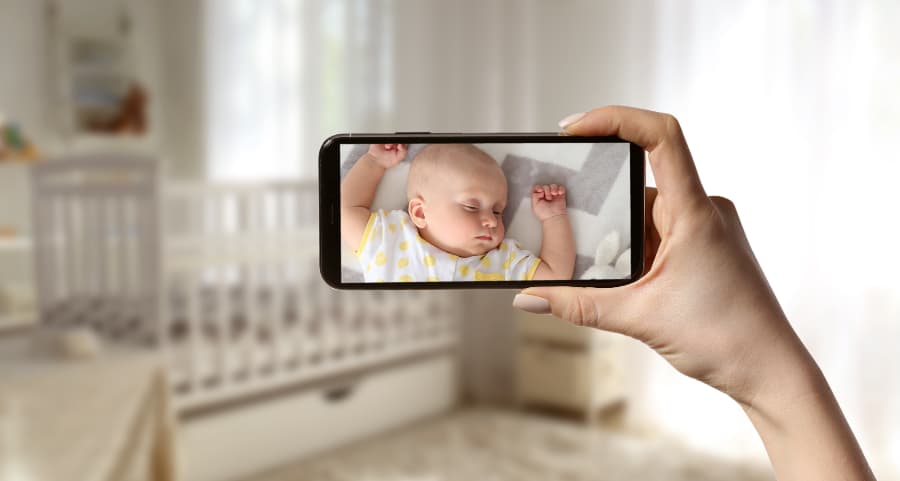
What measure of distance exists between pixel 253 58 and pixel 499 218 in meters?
3.06

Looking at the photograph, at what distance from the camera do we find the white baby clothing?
475 millimetres

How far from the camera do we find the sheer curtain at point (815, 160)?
220cm

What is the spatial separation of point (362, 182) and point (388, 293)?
6.68ft

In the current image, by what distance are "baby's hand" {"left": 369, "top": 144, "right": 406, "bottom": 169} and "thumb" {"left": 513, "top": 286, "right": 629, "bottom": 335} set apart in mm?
109

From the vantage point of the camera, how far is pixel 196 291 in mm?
2010

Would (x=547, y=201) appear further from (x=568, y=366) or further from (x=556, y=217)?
(x=568, y=366)

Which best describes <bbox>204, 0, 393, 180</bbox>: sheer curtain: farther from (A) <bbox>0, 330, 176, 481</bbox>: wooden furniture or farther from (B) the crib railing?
Answer: (A) <bbox>0, 330, 176, 481</bbox>: wooden furniture

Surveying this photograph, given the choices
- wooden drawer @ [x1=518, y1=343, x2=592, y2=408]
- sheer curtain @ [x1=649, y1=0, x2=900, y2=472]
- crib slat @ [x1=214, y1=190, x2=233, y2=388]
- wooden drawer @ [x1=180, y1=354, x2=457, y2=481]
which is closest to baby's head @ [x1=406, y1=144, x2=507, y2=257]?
crib slat @ [x1=214, y1=190, x2=233, y2=388]

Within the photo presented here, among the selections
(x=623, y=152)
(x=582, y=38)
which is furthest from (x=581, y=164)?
(x=582, y=38)

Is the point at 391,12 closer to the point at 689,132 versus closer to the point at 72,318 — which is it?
the point at 689,132

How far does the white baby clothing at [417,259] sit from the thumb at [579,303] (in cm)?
2

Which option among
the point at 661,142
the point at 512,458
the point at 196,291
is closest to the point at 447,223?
the point at 661,142

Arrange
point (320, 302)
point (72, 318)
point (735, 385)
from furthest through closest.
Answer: point (320, 302)
point (72, 318)
point (735, 385)

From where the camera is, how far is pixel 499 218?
A: 1.61ft
